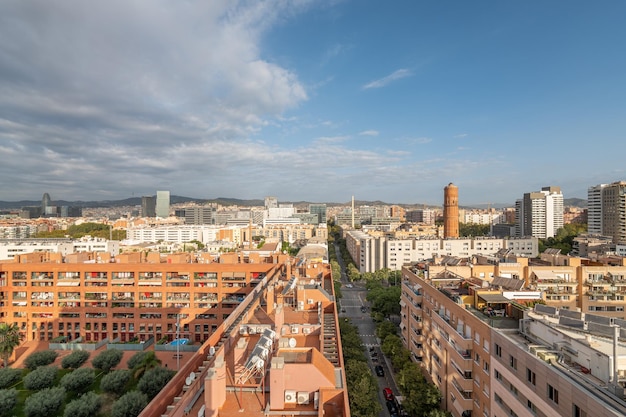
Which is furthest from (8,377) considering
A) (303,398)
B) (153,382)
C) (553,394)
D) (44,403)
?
(553,394)

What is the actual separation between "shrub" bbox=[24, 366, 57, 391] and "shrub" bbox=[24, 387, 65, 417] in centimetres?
482

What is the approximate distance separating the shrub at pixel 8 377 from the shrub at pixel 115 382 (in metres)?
8.55

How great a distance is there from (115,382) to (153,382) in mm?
4210

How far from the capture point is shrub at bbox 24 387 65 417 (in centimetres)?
2641

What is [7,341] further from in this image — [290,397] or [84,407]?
[290,397]

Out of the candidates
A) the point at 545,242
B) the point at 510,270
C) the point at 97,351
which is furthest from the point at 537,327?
the point at 545,242

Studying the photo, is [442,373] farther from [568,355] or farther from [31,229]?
[31,229]

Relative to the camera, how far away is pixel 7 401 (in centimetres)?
2744

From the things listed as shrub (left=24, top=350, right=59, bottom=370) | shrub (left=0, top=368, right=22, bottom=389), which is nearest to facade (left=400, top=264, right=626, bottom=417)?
shrub (left=24, top=350, right=59, bottom=370)

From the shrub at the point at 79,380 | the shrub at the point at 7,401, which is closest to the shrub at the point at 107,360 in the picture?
the shrub at the point at 79,380

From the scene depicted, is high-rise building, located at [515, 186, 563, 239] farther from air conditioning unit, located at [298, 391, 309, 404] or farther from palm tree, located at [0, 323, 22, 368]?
palm tree, located at [0, 323, 22, 368]

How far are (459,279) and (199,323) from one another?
102ft

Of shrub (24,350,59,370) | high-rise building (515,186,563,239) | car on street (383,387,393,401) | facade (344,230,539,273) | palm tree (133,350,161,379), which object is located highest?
high-rise building (515,186,563,239)

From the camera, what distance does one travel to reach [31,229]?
15312 centimetres
